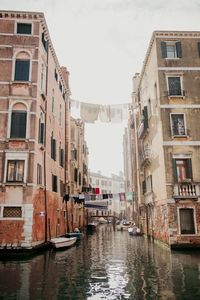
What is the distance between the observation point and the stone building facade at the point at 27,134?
17.2 metres

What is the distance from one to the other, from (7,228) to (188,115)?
15.3 m

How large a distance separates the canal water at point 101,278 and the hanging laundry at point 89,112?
1041 centimetres

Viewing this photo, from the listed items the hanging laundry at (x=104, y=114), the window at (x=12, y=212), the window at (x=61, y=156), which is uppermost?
the hanging laundry at (x=104, y=114)

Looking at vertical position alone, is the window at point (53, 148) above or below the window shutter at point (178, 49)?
below

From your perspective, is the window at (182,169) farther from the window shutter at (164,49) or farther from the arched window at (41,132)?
the arched window at (41,132)

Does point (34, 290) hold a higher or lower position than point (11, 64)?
lower

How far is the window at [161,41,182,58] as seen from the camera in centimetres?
2112

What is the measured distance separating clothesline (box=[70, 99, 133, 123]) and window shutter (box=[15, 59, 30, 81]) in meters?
3.97

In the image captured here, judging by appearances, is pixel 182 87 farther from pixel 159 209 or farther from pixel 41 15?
pixel 41 15

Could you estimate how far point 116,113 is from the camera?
68.1ft

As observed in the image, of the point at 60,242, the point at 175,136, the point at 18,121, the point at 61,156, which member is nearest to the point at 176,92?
the point at 175,136

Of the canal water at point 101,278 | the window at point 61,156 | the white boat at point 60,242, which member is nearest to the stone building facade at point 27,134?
the white boat at point 60,242

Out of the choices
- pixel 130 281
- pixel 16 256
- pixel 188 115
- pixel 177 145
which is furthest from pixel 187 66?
pixel 16 256

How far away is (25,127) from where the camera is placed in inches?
728
